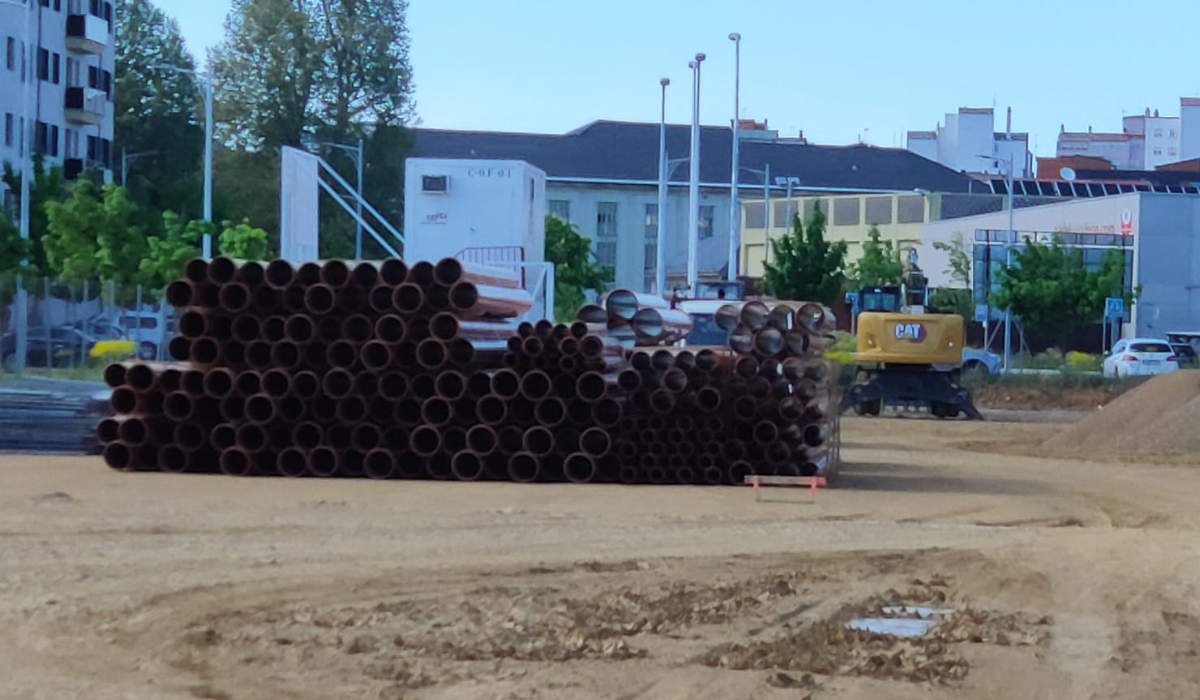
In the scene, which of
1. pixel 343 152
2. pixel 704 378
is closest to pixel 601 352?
pixel 704 378

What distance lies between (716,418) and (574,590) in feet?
28.8

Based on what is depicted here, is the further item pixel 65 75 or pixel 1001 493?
pixel 65 75

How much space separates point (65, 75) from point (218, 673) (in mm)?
67443

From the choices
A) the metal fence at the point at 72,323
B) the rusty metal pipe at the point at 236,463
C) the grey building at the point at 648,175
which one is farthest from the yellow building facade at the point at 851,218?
the rusty metal pipe at the point at 236,463

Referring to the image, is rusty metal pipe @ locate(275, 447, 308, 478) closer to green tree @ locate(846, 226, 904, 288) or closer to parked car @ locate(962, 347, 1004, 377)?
parked car @ locate(962, 347, 1004, 377)

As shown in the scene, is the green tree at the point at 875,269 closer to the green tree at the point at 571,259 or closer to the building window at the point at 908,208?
the green tree at the point at 571,259

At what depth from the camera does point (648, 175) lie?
111812mm

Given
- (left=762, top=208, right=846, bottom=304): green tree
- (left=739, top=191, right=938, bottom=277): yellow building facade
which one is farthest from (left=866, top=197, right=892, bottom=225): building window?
(left=762, top=208, right=846, bottom=304): green tree

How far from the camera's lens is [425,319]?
20.3m

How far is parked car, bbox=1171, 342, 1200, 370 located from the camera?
56.2 m

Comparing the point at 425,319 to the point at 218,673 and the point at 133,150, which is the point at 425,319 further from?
the point at 133,150

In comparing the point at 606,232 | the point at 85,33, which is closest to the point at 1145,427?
the point at 85,33

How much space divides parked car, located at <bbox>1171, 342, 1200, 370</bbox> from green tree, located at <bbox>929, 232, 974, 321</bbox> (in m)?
9.53

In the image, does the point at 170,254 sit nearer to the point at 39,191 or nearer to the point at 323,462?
the point at 39,191
